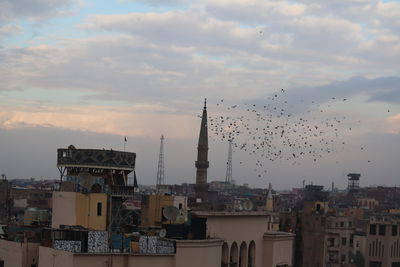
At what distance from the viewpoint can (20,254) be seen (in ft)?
100

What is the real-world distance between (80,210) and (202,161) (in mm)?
50440

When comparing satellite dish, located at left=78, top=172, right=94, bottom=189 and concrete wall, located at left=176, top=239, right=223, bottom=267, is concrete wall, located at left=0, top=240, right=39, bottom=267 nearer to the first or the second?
satellite dish, located at left=78, top=172, right=94, bottom=189

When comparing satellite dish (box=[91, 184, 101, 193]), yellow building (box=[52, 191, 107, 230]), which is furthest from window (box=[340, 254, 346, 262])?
satellite dish (box=[91, 184, 101, 193])

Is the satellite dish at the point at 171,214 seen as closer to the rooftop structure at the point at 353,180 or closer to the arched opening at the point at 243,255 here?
the arched opening at the point at 243,255

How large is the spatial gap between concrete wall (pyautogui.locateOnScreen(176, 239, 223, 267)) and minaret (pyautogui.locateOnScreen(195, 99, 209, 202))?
5005 cm

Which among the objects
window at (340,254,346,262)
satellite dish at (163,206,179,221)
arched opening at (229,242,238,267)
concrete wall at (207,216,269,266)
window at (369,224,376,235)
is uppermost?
satellite dish at (163,206,179,221)

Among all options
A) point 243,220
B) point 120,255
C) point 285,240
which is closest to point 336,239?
point 285,240

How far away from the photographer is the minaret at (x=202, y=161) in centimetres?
8294

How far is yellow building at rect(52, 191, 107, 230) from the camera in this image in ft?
107

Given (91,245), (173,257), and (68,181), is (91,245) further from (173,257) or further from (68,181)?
(68,181)

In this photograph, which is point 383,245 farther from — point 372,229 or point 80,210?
point 80,210

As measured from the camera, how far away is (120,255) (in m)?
28.5

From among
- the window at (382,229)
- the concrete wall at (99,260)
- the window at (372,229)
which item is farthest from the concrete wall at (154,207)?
the window at (372,229)

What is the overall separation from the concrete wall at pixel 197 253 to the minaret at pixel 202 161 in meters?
50.0
